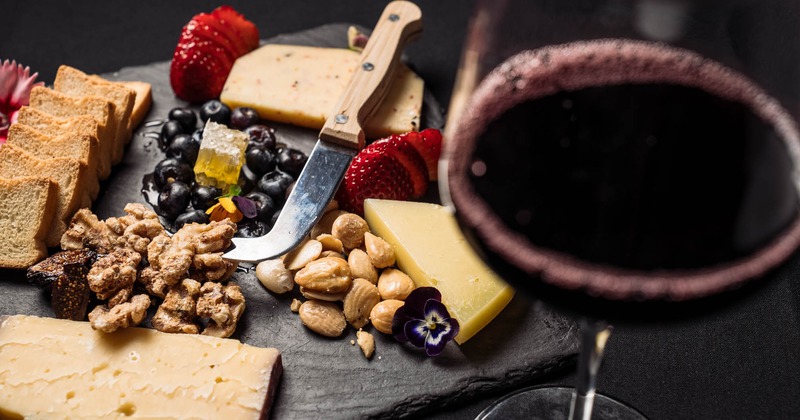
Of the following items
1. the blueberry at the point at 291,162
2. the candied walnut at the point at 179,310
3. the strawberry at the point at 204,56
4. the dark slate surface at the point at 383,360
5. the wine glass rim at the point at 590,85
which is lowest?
the dark slate surface at the point at 383,360

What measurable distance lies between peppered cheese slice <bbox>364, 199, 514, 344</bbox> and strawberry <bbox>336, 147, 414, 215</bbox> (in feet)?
0.13

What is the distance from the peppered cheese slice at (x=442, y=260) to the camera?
1771 mm

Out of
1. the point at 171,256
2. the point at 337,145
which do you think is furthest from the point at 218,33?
the point at 171,256

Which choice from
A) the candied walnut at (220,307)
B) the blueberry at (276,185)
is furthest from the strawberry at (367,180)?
the candied walnut at (220,307)

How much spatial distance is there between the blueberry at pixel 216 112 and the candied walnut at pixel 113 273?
1.86ft

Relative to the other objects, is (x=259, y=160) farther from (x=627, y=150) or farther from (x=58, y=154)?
(x=627, y=150)

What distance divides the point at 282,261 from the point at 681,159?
1061 mm

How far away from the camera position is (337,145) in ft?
6.63

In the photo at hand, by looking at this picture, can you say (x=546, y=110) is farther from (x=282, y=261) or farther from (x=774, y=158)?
(x=282, y=261)

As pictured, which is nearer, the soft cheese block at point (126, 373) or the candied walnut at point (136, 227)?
the soft cheese block at point (126, 373)

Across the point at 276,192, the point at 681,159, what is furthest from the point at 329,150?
the point at 681,159

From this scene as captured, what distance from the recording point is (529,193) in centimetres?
102

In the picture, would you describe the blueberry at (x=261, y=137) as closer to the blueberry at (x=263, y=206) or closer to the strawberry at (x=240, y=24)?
the blueberry at (x=263, y=206)

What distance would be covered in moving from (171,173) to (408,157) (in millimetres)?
581
